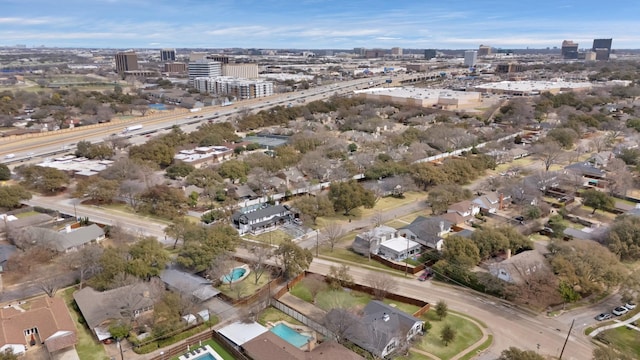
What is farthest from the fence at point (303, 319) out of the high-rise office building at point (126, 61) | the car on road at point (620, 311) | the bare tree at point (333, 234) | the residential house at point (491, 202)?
the high-rise office building at point (126, 61)

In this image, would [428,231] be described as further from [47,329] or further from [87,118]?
[87,118]

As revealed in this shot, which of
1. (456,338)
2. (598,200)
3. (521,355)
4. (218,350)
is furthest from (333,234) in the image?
(598,200)

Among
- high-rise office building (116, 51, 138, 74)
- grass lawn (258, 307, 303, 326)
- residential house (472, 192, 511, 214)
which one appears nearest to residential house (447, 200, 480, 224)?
residential house (472, 192, 511, 214)

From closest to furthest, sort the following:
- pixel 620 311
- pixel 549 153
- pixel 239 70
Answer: pixel 620 311 < pixel 549 153 < pixel 239 70

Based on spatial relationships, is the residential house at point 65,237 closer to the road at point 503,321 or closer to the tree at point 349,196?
the road at point 503,321

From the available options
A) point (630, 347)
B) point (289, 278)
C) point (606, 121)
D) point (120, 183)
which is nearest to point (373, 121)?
point (606, 121)

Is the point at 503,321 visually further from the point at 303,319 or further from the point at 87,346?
the point at 87,346
